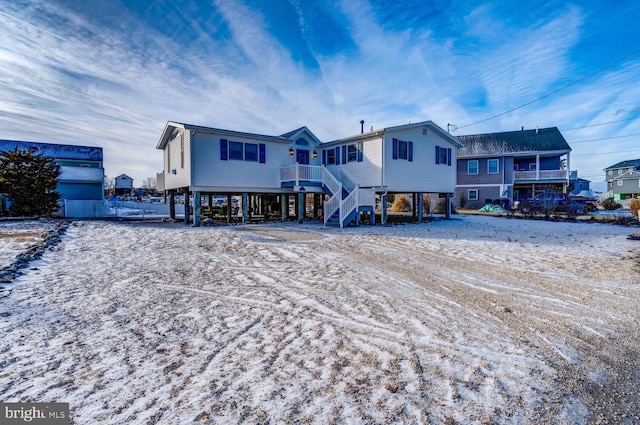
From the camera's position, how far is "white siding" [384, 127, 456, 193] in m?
17.5

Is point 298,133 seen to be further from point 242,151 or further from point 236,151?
point 236,151

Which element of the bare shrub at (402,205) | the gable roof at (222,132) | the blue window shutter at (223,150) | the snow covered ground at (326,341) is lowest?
the snow covered ground at (326,341)

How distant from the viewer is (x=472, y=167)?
104 feet

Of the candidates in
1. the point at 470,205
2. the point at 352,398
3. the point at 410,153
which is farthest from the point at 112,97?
the point at 470,205

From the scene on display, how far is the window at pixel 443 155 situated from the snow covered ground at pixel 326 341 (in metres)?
13.6

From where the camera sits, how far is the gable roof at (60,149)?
101 feet

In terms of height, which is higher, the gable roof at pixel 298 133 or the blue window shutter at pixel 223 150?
the gable roof at pixel 298 133

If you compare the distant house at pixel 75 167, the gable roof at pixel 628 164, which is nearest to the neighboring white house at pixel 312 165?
the distant house at pixel 75 167

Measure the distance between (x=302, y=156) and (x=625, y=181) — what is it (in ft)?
191

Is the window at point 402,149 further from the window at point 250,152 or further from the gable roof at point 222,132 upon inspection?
the window at point 250,152

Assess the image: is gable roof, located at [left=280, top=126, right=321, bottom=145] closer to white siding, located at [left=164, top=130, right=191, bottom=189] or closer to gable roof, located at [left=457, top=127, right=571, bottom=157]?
white siding, located at [left=164, top=130, right=191, bottom=189]

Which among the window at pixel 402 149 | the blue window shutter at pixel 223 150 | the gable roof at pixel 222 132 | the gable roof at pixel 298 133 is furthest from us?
the gable roof at pixel 298 133

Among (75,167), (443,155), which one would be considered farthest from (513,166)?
(75,167)

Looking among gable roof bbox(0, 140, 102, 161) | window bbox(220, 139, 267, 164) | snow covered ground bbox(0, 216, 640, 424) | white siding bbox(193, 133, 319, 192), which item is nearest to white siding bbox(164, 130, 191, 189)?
white siding bbox(193, 133, 319, 192)
